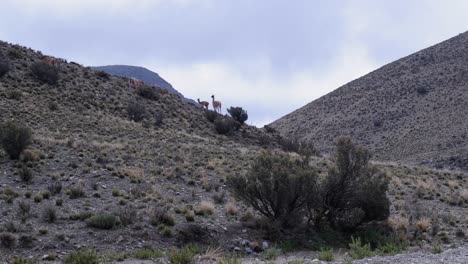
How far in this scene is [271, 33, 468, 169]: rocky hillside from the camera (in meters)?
60.5

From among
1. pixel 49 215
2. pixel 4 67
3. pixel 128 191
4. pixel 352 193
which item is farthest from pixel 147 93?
pixel 49 215

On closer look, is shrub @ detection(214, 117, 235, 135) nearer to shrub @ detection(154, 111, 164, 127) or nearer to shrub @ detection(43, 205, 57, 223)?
shrub @ detection(154, 111, 164, 127)

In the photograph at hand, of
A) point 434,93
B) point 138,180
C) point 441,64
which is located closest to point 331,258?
point 138,180

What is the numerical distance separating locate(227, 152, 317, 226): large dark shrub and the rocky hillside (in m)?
37.5

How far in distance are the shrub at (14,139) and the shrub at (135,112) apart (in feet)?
62.7

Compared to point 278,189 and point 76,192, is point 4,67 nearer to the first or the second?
point 76,192

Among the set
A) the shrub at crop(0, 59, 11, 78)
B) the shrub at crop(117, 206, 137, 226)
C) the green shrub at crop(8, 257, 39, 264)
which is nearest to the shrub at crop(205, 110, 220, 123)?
the shrub at crop(0, 59, 11, 78)

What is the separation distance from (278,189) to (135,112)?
92.4ft

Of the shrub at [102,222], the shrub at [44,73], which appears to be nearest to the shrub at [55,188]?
the shrub at [102,222]

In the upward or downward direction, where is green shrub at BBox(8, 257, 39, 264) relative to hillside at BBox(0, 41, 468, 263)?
downward

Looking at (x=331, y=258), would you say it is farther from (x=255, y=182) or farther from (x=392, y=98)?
(x=392, y=98)

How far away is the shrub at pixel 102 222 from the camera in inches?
660

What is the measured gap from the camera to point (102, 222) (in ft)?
55.1

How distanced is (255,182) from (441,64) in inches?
2652
